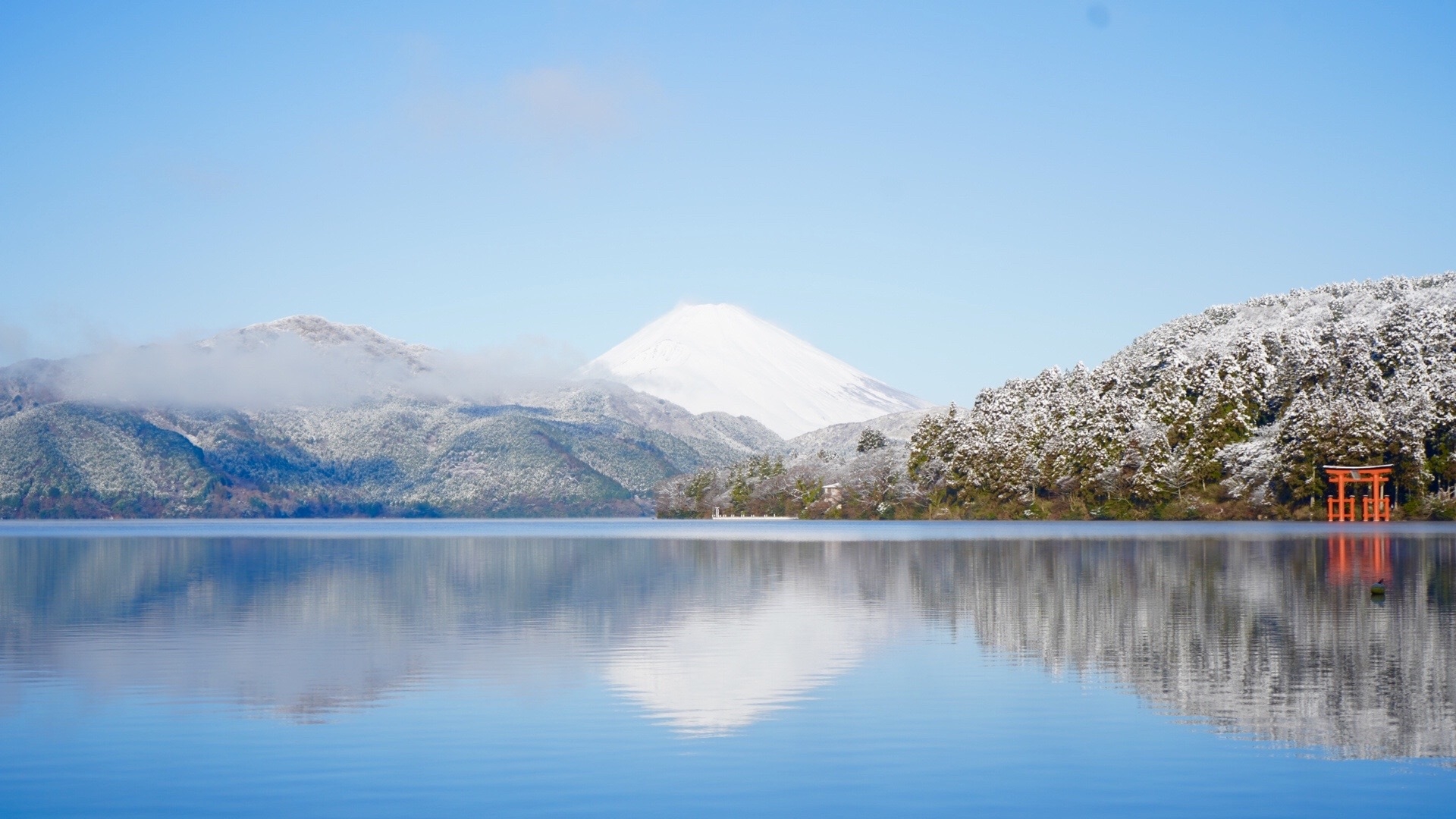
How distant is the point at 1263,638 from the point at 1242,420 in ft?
362

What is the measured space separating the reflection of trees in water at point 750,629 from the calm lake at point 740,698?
0.52 ft

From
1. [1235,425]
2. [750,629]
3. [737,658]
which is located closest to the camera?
[737,658]

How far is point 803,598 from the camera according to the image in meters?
46.0

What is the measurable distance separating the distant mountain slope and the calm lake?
77.8m

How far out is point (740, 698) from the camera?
2467 cm

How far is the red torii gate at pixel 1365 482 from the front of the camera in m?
122

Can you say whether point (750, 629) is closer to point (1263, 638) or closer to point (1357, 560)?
point (1263, 638)

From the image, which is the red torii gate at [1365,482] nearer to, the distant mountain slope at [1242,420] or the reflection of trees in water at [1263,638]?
the distant mountain slope at [1242,420]

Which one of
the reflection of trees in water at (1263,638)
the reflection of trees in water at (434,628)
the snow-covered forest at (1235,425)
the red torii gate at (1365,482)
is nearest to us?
the reflection of trees in water at (1263,638)

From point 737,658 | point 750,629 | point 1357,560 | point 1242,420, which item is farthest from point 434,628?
point 1242,420

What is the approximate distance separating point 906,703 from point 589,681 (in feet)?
Answer: 19.5

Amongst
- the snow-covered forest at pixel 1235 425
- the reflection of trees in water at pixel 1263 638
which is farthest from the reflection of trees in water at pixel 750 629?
the snow-covered forest at pixel 1235 425

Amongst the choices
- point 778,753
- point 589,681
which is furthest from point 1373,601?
point 778,753

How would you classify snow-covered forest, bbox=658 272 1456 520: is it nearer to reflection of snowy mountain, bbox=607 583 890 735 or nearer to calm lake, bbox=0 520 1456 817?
calm lake, bbox=0 520 1456 817
